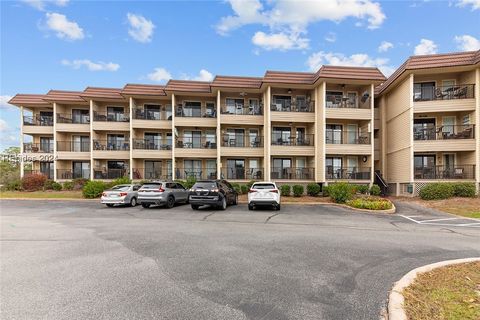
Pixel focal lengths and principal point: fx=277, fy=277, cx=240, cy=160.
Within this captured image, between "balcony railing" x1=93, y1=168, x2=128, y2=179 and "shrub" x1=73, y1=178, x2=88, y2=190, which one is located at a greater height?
"balcony railing" x1=93, y1=168, x2=128, y2=179

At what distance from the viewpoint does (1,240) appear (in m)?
8.59

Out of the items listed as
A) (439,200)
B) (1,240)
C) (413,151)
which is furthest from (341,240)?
(413,151)

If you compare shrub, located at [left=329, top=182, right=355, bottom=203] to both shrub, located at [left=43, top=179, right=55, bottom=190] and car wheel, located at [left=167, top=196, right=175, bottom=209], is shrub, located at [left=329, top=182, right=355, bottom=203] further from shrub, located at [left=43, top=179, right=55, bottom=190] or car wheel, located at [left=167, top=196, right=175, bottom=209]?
shrub, located at [left=43, top=179, right=55, bottom=190]

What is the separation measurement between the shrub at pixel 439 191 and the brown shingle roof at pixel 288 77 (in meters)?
12.6

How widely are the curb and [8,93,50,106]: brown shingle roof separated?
1410 inches

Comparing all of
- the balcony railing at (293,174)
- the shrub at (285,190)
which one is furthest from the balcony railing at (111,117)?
the shrub at (285,190)

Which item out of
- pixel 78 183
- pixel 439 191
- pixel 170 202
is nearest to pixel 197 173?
pixel 170 202

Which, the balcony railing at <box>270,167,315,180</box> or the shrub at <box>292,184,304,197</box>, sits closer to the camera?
the shrub at <box>292,184,304,197</box>

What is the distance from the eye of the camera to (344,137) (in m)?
25.5

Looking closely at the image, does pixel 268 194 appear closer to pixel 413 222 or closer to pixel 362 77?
pixel 413 222

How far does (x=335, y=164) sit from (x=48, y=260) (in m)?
23.7

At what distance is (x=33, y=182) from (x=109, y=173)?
721 cm

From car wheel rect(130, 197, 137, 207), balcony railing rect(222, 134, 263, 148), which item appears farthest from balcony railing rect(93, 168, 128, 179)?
balcony railing rect(222, 134, 263, 148)

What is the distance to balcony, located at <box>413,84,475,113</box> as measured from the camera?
21.6 metres
